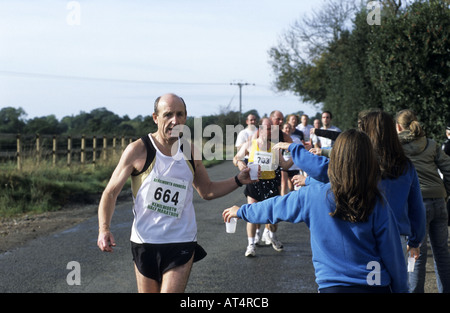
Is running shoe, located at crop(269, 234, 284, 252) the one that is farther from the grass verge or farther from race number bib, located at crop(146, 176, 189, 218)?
the grass verge

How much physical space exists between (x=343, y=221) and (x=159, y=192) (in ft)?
4.62

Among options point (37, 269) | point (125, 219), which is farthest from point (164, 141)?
point (125, 219)

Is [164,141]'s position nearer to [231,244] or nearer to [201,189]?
[201,189]

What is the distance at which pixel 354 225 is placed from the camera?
3094mm

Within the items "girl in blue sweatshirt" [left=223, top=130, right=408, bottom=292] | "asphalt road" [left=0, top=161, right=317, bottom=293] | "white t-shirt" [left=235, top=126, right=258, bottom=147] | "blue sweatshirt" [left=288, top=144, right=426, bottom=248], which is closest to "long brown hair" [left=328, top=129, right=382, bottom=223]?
"girl in blue sweatshirt" [left=223, top=130, right=408, bottom=292]

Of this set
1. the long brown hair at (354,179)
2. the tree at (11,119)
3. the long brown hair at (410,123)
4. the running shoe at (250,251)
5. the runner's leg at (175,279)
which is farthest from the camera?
the tree at (11,119)

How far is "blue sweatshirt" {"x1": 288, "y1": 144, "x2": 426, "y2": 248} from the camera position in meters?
3.65

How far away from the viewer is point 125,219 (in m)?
10.8

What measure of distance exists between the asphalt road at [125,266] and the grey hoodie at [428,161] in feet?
5.74

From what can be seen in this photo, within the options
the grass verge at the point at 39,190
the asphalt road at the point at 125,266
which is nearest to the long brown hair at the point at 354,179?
the asphalt road at the point at 125,266

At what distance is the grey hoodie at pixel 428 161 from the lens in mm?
5191

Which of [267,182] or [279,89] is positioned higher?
[279,89]

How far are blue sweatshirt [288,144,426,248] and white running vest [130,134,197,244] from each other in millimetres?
864

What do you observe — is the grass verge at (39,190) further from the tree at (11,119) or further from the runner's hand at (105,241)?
the tree at (11,119)
